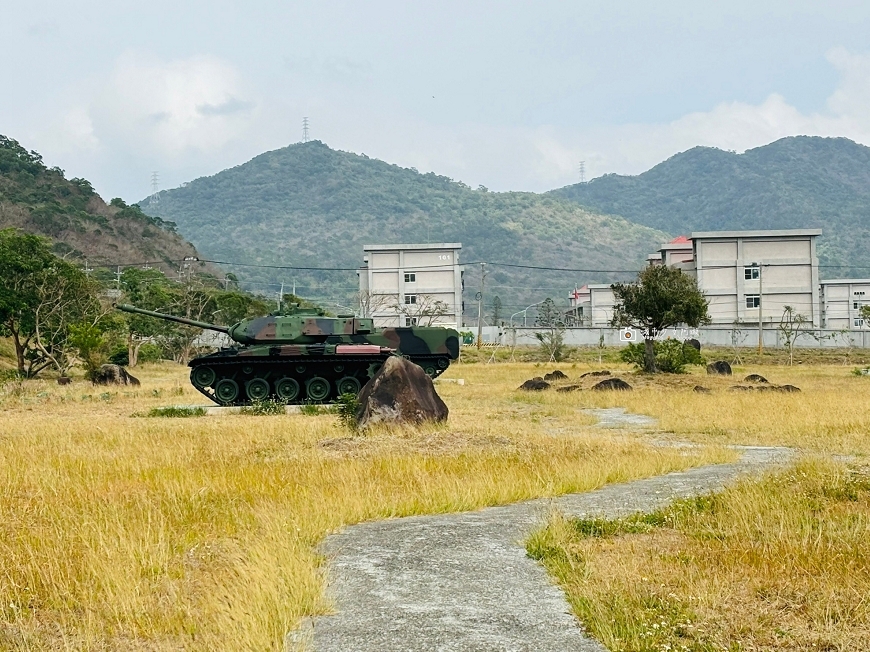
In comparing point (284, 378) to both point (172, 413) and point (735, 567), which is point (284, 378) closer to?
point (172, 413)

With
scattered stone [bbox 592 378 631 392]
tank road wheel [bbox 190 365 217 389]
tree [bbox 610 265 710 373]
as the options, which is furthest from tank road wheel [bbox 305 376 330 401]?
tree [bbox 610 265 710 373]

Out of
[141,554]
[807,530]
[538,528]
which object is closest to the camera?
[141,554]

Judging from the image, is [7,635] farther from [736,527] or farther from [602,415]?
[602,415]

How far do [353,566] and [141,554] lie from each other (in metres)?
1.55

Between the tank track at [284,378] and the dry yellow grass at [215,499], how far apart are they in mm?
6330

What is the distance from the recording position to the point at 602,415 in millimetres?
25562

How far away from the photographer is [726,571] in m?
7.06

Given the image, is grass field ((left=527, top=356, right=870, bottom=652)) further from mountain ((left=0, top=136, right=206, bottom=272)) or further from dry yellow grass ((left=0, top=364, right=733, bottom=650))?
mountain ((left=0, top=136, right=206, bottom=272))

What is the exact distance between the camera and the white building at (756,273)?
9556 centimetres

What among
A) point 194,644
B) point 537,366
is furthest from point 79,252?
point 194,644

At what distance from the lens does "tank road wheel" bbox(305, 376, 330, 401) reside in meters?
29.6

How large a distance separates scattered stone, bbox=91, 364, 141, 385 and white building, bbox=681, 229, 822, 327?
66447 mm

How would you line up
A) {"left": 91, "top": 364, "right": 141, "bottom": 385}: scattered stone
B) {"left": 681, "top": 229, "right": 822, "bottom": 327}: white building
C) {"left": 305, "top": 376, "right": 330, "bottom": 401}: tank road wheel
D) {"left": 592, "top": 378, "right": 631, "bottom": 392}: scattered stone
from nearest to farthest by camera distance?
{"left": 305, "top": 376, "right": 330, "bottom": 401}: tank road wheel
{"left": 592, "top": 378, "right": 631, "bottom": 392}: scattered stone
{"left": 91, "top": 364, "right": 141, "bottom": 385}: scattered stone
{"left": 681, "top": 229, "right": 822, "bottom": 327}: white building

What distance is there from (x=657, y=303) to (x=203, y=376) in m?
19.2
